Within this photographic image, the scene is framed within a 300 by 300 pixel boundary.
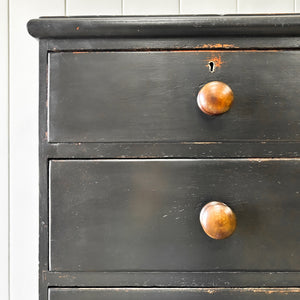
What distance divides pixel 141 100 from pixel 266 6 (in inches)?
25.2

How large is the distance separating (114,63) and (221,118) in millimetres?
181

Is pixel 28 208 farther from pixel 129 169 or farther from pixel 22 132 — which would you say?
pixel 129 169

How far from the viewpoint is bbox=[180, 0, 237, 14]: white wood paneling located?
0.91 m

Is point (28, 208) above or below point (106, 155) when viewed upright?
below

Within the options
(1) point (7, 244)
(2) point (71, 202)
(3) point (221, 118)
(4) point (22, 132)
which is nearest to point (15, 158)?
(4) point (22, 132)

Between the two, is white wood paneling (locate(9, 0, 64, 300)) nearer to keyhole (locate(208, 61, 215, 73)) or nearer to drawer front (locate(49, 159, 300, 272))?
drawer front (locate(49, 159, 300, 272))

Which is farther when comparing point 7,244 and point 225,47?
point 7,244

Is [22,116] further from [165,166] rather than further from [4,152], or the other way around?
[165,166]

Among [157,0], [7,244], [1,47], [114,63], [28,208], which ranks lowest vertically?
[7,244]

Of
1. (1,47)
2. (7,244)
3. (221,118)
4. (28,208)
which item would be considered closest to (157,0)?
(1,47)

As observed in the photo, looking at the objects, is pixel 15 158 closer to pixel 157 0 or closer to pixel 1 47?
pixel 1 47

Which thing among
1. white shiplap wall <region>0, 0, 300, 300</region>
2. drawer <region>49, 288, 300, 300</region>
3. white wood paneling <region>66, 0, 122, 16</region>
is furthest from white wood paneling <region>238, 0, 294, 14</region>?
drawer <region>49, 288, 300, 300</region>

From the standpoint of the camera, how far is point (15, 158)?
35.9 inches

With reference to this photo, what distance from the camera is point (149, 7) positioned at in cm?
90
